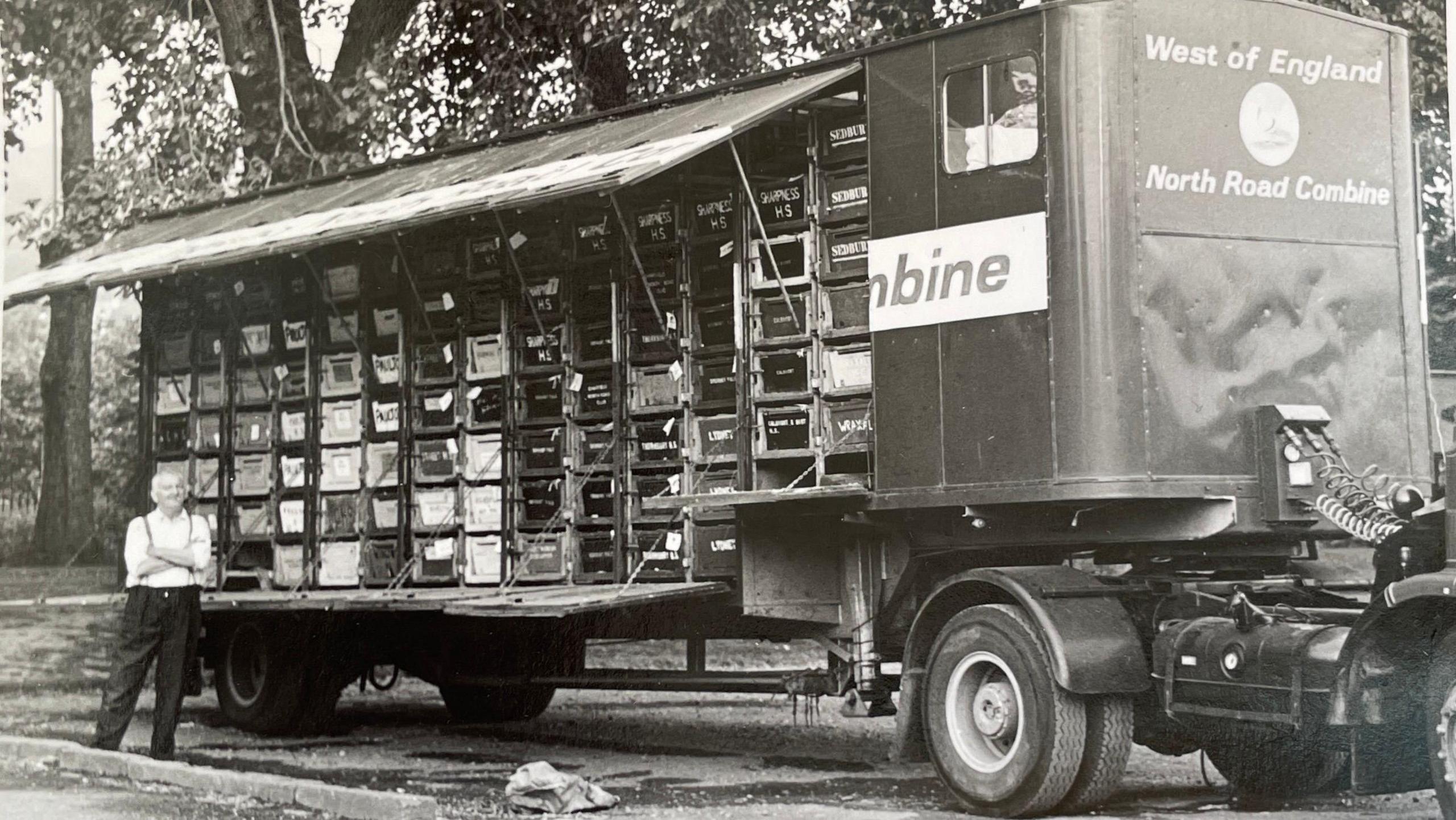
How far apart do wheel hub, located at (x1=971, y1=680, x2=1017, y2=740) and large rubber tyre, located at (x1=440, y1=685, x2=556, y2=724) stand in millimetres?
5917

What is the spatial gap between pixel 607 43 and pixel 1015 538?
1005 cm

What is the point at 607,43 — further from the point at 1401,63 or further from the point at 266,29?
the point at 1401,63

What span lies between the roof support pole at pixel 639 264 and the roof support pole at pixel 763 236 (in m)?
0.80

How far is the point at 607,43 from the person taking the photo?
18.3 m

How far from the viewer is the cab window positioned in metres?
9.19

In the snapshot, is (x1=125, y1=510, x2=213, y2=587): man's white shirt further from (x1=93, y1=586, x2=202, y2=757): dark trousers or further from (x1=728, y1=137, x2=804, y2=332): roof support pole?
(x1=728, y1=137, x2=804, y2=332): roof support pole

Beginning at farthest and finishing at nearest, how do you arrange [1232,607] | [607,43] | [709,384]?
1. [607,43]
2. [709,384]
3. [1232,607]

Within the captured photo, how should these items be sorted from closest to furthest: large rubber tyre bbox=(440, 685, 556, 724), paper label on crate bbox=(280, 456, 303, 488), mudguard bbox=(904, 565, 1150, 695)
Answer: mudguard bbox=(904, 565, 1150, 695) → paper label on crate bbox=(280, 456, 303, 488) → large rubber tyre bbox=(440, 685, 556, 724)

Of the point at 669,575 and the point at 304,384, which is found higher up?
the point at 304,384

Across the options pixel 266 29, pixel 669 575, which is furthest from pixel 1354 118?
pixel 266 29

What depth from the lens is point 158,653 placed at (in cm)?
1172

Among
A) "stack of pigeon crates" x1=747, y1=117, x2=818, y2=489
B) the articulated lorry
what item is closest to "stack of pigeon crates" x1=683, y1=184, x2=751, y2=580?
the articulated lorry

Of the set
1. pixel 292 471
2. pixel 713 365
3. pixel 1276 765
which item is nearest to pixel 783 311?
pixel 713 365

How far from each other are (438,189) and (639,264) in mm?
1854
